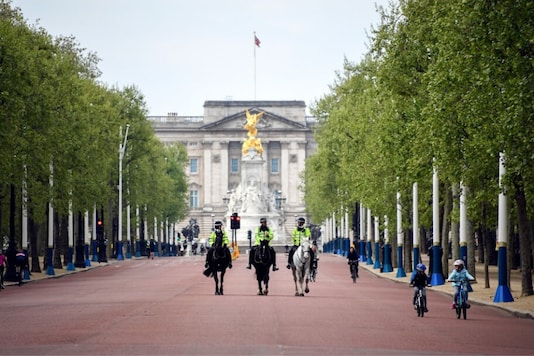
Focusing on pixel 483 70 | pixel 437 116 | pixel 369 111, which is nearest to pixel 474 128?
pixel 437 116

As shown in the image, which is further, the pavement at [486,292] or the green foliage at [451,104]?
the pavement at [486,292]

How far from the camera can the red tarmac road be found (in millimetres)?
24781

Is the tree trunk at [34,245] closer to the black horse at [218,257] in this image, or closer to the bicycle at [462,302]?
the black horse at [218,257]

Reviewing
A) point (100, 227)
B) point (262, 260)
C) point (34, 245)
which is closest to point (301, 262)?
point (262, 260)

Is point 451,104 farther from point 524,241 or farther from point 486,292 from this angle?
point 486,292

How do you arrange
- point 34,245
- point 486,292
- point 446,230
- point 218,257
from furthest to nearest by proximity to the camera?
point 34,245 < point 446,230 < point 486,292 < point 218,257

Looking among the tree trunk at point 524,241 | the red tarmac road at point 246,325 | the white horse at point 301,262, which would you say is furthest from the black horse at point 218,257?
the tree trunk at point 524,241

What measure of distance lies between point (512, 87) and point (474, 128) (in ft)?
28.6

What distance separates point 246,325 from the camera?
30.0 metres

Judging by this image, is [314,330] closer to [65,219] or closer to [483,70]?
[483,70]

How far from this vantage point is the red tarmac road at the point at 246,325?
2478 cm

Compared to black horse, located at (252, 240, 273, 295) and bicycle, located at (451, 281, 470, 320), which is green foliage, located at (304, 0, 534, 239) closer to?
bicycle, located at (451, 281, 470, 320)

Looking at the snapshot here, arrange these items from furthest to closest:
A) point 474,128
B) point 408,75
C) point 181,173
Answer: point 181,173
point 408,75
point 474,128

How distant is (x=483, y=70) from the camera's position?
3653 cm
